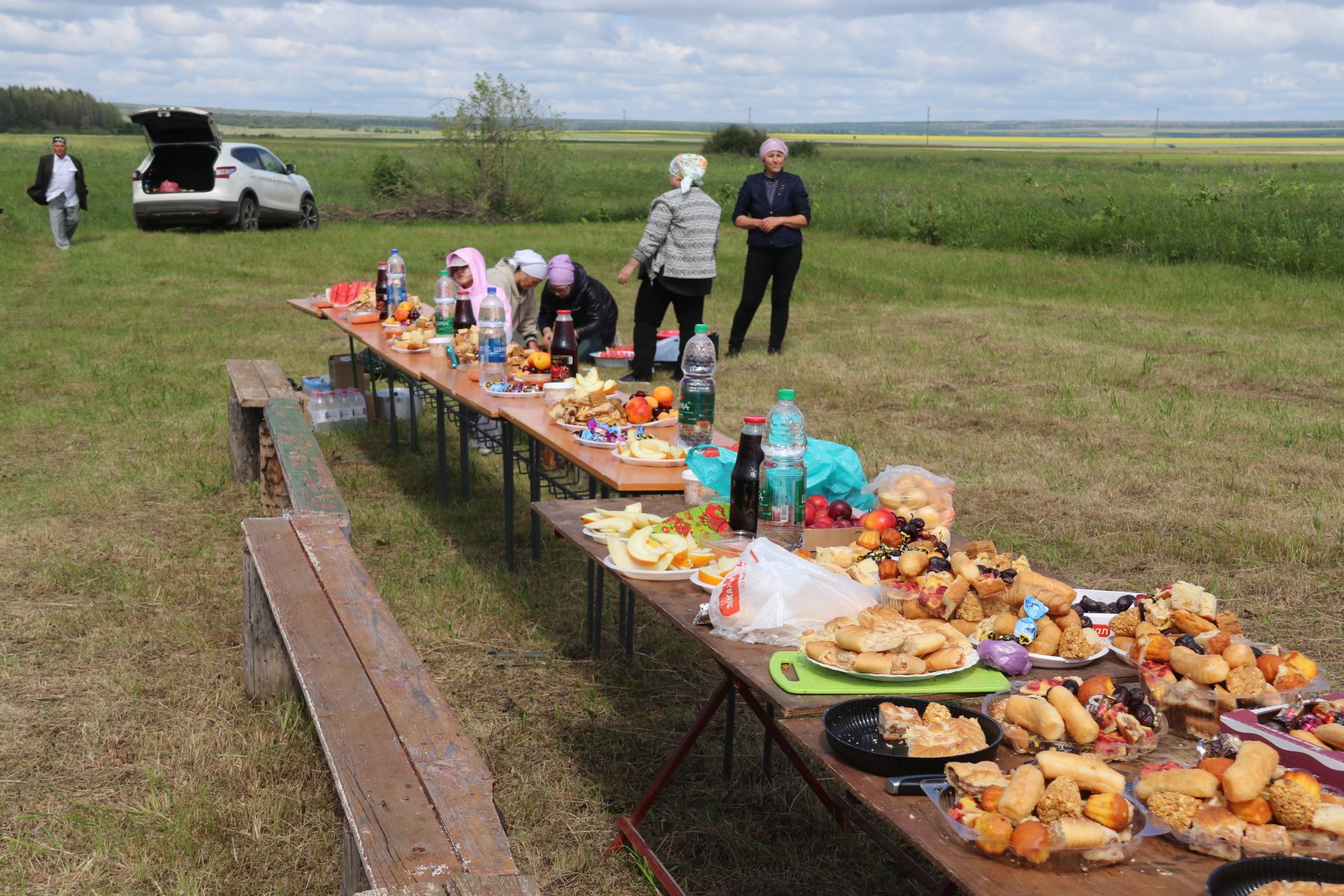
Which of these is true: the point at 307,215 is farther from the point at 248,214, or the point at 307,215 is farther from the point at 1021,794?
the point at 1021,794

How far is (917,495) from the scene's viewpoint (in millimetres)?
3385

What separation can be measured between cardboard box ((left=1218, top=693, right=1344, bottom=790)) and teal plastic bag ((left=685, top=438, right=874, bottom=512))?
5.33 feet

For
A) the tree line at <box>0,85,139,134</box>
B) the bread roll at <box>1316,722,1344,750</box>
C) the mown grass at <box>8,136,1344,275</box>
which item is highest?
the tree line at <box>0,85,139,134</box>

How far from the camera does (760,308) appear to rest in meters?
13.8

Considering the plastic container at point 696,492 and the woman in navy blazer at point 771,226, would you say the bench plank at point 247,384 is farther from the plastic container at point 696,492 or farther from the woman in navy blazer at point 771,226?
the woman in navy blazer at point 771,226

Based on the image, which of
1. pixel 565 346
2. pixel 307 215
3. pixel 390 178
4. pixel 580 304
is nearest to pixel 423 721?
pixel 565 346

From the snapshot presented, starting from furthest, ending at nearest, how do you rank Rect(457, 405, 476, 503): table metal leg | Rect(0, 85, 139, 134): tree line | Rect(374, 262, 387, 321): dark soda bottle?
Rect(0, 85, 139, 134): tree line, Rect(374, 262, 387, 321): dark soda bottle, Rect(457, 405, 476, 503): table metal leg

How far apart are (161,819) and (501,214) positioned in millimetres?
22048

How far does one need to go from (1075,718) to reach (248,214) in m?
20.3

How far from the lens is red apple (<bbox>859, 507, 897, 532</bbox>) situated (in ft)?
10.1

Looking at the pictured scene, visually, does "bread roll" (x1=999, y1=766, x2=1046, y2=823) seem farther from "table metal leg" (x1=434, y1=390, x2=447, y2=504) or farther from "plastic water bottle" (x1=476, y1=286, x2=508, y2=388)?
"table metal leg" (x1=434, y1=390, x2=447, y2=504)

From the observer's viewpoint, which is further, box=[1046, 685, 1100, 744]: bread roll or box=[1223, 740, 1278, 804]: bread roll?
box=[1046, 685, 1100, 744]: bread roll

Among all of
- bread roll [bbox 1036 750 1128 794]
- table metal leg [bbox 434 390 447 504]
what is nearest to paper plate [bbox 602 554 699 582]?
bread roll [bbox 1036 750 1128 794]

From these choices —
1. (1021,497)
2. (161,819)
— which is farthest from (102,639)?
(1021,497)
